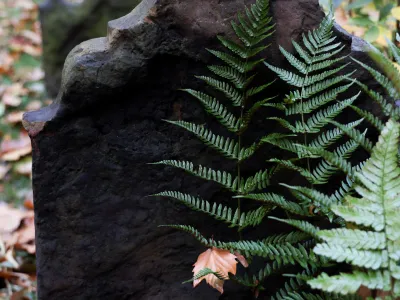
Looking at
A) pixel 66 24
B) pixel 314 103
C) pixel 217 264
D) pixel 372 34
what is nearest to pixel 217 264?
pixel 217 264

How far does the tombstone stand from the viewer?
3.73m

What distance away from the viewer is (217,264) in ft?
5.21

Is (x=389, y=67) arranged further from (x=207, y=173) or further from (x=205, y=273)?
(x=205, y=273)

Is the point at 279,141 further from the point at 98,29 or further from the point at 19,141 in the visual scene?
the point at 98,29

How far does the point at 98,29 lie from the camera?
380 cm

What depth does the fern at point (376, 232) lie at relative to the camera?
3.98 ft

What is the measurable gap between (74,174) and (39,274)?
0.39 m

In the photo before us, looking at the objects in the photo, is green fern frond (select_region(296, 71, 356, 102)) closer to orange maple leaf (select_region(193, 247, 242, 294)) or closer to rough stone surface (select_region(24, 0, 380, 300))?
rough stone surface (select_region(24, 0, 380, 300))

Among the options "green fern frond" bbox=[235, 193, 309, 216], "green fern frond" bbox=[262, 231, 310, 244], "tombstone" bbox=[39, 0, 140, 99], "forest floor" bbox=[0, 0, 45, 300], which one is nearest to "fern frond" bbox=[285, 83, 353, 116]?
"green fern frond" bbox=[235, 193, 309, 216]

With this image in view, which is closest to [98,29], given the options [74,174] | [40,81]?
[40,81]

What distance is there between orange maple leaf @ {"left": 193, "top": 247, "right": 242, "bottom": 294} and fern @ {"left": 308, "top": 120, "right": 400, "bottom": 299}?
0.41 meters

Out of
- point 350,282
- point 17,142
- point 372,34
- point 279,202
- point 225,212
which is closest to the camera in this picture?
point 350,282

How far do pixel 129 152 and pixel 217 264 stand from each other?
0.49 meters

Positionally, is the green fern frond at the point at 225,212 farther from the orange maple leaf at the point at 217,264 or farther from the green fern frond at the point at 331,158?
the green fern frond at the point at 331,158
